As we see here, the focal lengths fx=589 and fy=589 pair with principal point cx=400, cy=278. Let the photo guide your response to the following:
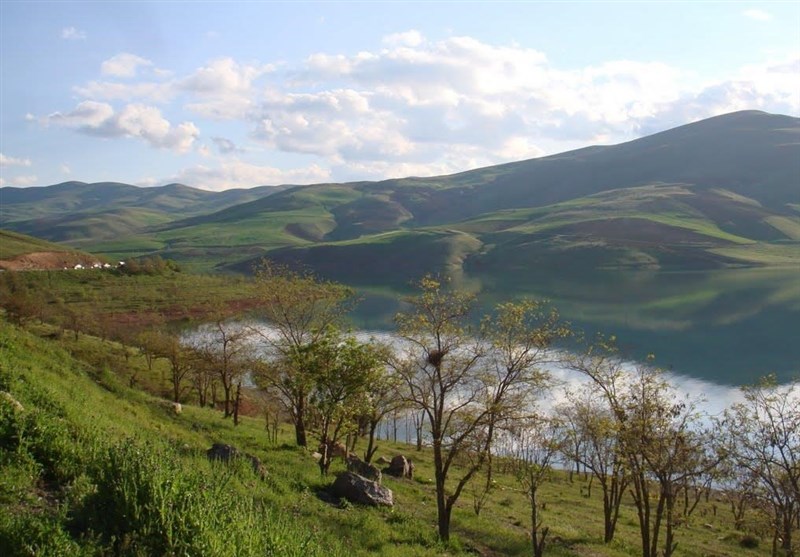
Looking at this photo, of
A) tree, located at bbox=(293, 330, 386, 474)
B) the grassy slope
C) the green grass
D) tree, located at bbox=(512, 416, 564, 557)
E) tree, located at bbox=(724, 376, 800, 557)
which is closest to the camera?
the grassy slope

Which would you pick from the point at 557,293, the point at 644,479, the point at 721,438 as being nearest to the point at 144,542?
the point at 644,479

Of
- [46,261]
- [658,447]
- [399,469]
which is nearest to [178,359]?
[399,469]

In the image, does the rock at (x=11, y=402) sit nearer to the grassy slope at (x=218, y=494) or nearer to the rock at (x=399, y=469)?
the grassy slope at (x=218, y=494)

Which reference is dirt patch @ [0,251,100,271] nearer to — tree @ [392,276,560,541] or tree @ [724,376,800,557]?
tree @ [392,276,560,541]

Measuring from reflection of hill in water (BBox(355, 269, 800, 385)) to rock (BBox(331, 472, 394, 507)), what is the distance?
6199 centimetres

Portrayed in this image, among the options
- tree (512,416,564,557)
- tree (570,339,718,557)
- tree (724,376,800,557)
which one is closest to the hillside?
tree (512,416,564,557)

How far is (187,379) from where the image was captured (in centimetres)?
7038

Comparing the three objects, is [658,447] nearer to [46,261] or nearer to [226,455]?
[226,455]

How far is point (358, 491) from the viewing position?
24000 mm

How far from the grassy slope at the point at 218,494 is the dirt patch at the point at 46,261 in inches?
5808

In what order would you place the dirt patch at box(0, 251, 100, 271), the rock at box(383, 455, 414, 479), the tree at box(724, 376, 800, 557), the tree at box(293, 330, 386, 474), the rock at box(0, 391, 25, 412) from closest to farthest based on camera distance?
the rock at box(0, 391, 25, 412) → the tree at box(724, 376, 800, 557) → the tree at box(293, 330, 386, 474) → the rock at box(383, 455, 414, 479) → the dirt patch at box(0, 251, 100, 271)

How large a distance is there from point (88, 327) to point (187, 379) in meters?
30.4

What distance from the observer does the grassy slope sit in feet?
35.8

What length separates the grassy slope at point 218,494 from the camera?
429 inches
